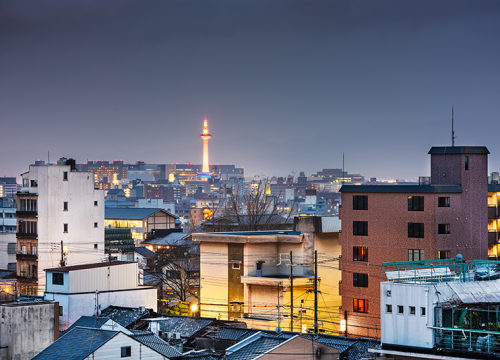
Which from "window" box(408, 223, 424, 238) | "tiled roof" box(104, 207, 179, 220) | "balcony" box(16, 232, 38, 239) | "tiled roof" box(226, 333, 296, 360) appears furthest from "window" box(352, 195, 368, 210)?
"tiled roof" box(104, 207, 179, 220)

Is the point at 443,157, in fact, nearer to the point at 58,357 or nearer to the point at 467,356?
the point at 467,356

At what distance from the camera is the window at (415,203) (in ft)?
116

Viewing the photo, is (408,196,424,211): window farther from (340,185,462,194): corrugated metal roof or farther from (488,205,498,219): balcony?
(488,205,498,219): balcony

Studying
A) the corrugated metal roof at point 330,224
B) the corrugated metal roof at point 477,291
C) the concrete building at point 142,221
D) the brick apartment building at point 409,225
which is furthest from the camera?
the concrete building at point 142,221

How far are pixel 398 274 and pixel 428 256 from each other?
16.1m

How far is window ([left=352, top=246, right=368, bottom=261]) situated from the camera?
3667 cm

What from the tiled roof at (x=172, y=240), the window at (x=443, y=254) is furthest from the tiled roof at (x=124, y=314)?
the tiled roof at (x=172, y=240)

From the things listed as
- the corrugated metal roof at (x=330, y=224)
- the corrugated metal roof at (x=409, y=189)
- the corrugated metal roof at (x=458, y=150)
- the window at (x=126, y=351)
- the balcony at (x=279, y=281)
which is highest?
the corrugated metal roof at (x=458, y=150)

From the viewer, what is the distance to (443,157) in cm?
3697

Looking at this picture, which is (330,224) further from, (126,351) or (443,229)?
(126,351)

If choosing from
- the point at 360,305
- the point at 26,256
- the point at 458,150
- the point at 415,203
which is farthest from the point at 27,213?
the point at 458,150

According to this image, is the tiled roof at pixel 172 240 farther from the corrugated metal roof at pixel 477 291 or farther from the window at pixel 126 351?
the corrugated metal roof at pixel 477 291

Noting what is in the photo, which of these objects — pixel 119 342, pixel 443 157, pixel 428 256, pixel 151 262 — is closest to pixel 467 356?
pixel 119 342

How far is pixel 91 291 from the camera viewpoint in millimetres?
32812
